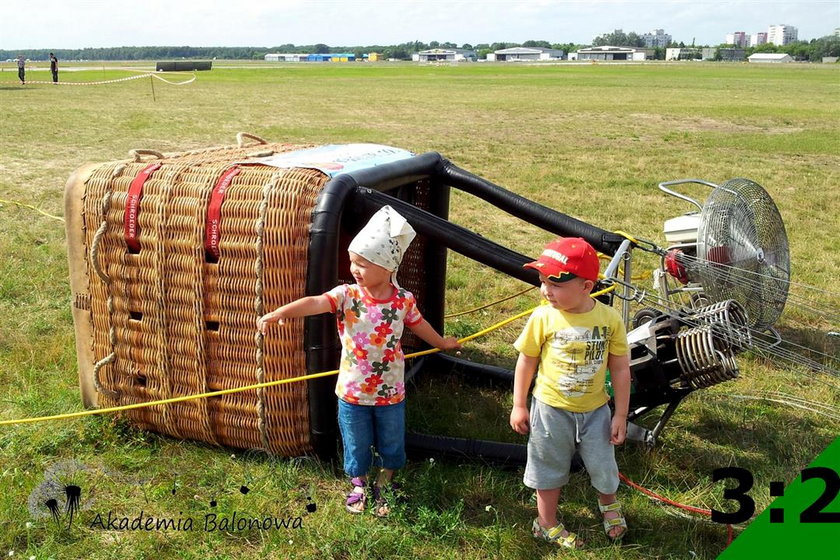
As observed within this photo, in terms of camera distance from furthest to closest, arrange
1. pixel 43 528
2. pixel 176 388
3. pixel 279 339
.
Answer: pixel 176 388 < pixel 279 339 < pixel 43 528

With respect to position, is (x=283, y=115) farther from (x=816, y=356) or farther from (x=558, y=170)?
(x=816, y=356)

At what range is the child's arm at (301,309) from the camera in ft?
9.93

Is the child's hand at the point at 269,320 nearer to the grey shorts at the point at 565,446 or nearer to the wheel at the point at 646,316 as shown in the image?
the grey shorts at the point at 565,446

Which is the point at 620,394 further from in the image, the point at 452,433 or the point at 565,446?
the point at 452,433

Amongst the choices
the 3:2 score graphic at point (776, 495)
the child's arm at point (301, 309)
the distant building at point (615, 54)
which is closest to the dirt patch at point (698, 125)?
the 3:2 score graphic at point (776, 495)

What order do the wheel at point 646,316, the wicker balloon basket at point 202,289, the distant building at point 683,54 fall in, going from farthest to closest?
the distant building at point 683,54
the wheel at point 646,316
the wicker balloon basket at point 202,289

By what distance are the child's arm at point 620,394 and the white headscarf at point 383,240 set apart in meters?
0.89

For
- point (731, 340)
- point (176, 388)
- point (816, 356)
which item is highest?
point (731, 340)

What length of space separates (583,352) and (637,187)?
8938 millimetres

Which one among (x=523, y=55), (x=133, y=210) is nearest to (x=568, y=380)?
(x=133, y=210)

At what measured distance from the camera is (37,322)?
17.9 ft

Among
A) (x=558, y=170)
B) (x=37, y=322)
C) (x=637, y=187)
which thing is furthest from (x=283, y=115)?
(x=37, y=322)

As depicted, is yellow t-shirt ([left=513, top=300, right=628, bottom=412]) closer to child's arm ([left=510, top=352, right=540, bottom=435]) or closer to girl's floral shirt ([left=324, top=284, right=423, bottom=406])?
child's arm ([left=510, top=352, right=540, bottom=435])

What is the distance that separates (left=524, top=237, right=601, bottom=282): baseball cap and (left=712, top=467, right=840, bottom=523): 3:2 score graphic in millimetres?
1235
